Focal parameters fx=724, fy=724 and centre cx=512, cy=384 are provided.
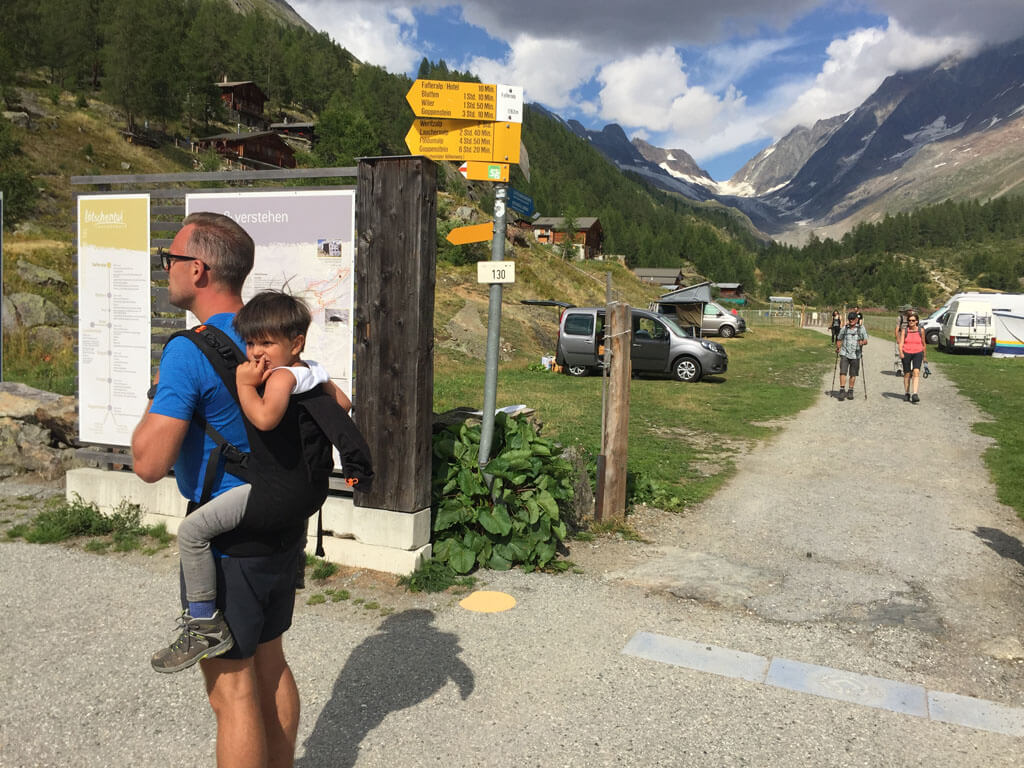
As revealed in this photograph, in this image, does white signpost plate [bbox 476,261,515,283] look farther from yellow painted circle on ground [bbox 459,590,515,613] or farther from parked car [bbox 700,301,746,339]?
parked car [bbox 700,301,746,339]

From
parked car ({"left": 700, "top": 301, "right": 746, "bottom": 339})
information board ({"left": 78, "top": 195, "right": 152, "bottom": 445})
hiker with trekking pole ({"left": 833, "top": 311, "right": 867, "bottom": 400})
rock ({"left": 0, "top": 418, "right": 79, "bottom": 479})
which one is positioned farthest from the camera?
parked car ({"left": 700, "top": 301, "right": 746, "bottom": 339})

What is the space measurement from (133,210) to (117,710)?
3968mm

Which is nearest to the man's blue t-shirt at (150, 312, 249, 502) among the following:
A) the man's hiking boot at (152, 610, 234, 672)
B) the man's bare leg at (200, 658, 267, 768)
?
the man's hiking boot at (152, 610, 234, 672)

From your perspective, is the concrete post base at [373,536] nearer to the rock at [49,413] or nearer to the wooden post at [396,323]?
the wooden post at [396,323]

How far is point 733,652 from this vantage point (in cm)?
394

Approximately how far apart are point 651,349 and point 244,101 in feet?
293

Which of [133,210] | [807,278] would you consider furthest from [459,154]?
[807,278]

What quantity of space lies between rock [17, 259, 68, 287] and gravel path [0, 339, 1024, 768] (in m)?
16.5

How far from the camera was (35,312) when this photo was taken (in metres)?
15.6

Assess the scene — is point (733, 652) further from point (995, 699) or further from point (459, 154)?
point (459, 154)

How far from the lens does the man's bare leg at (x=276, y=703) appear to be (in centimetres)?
239

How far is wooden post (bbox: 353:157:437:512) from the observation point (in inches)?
190

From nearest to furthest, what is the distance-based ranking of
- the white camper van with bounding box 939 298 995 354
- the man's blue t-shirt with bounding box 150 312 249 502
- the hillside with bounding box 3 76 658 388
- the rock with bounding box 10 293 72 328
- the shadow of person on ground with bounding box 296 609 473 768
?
the man's blue t-shirt with bounding box 150 312 249 502
the shadow of person on ground with bounding box 296 609 473 768
the rock with bounding box 10 293 72 328
the hillside with bounding box 3 76 658 388
the white camper van with bounding box 939 298 995 354

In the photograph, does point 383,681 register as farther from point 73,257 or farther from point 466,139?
point 73,257
